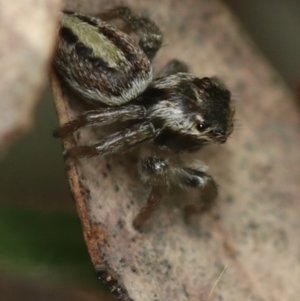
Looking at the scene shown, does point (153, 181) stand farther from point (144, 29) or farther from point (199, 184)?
point (144, 29)

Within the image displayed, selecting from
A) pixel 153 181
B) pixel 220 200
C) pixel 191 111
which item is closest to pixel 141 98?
pixel 191 111

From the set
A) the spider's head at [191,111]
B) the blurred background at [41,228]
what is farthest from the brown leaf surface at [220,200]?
the blurred background at [41,228]

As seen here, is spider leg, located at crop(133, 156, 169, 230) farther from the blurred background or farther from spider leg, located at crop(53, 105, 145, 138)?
the blurred background

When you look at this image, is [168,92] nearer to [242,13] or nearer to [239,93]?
[239,93]

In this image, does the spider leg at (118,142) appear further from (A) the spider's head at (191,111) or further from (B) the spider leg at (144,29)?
(B) the spider leg at (144,29)

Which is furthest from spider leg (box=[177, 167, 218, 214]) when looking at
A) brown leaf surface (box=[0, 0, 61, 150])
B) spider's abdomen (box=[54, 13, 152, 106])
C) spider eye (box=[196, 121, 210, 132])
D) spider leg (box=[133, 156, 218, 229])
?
brown leaf surface (box=[0, 0, 61, 150])

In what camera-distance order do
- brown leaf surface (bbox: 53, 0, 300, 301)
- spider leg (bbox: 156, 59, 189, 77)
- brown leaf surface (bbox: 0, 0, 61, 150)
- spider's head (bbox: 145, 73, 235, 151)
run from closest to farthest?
brown leaf surface (bbox: 0, 0, 61, 150) → brown leaf surface (bbox: 53, 0, 300, 301) → spider's head (bbox: 145, 73, 235, 151) → spider leg (bbox: 156, 59, 189, 77)

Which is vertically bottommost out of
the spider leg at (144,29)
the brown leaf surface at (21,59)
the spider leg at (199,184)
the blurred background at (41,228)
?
the blurred background at (41,228)
